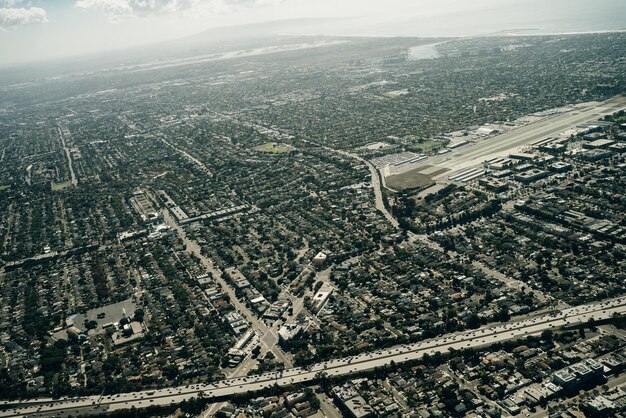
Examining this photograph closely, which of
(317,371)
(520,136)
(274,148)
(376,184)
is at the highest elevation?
(520,136)

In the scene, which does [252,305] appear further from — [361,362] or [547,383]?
[547,383]

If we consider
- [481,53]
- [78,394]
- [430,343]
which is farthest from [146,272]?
[481,53]

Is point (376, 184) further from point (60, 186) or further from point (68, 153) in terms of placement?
point (68, 153)

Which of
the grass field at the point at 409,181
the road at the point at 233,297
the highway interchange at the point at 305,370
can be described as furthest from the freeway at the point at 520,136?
the highway interchange at the point at 305,370

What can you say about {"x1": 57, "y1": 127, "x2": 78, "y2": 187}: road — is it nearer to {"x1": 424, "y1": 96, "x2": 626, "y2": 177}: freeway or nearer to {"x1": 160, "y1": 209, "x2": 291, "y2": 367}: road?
{"x1": 160, "y1": 209, "x2": 291, "y2": 367}: road

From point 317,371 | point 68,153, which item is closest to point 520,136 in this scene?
point 317,371

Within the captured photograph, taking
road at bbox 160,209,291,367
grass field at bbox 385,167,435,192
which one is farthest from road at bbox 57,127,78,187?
grass field at bbox 385,167,435,192
